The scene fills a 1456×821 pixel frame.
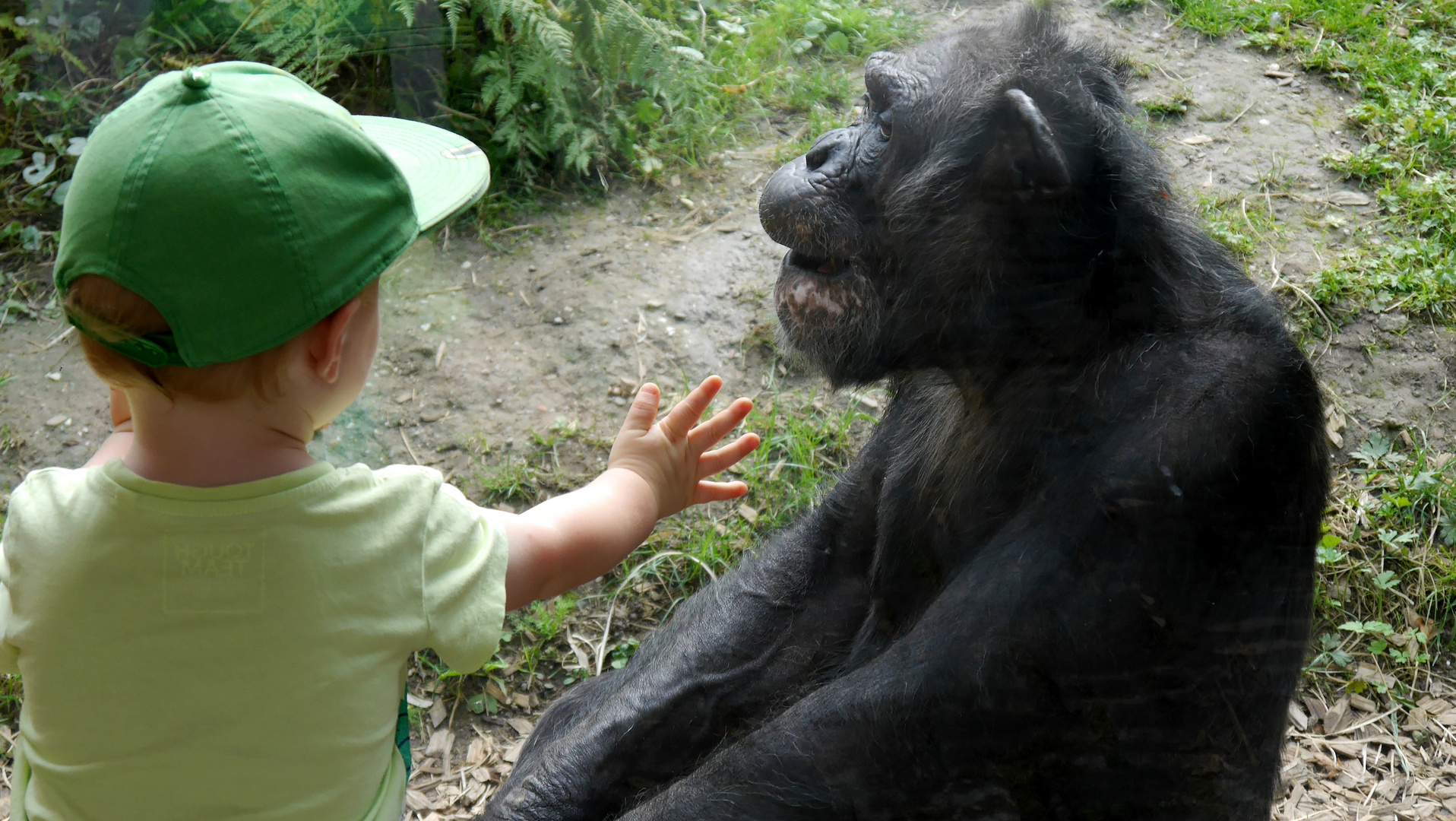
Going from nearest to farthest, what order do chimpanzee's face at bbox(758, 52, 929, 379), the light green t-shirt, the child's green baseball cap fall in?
the child's green baseball cap → the light green t-shirt → chimpanzee's face at bbox(758, 52, 929, 379)

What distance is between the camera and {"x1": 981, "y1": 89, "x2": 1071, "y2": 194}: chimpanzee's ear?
262 cm

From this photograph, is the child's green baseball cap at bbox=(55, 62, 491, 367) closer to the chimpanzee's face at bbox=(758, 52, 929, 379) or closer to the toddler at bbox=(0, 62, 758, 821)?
the toddler at bbox=(0, 62, 758, 821)

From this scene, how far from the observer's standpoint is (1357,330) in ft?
13.0

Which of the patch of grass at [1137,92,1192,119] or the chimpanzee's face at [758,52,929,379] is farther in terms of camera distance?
the patch of grass at [1137,92,1192,119]

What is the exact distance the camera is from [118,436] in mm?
2439

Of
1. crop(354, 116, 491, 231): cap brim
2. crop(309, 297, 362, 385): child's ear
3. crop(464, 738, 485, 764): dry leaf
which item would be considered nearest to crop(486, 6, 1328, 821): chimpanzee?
crop(354, 116, 491, 231): cap brim

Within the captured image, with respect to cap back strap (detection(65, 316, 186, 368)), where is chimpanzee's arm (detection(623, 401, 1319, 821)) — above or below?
below

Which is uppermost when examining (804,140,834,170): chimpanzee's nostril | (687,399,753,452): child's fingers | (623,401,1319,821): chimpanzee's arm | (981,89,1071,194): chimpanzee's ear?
(981,89,1071,194): chimpanzee's ear

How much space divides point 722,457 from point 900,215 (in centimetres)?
75

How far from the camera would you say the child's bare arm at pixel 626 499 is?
243 cm

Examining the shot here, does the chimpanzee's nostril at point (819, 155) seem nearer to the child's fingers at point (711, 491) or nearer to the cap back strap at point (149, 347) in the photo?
the child's fingers at point (711, 491)

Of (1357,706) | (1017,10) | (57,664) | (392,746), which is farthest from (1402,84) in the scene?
(57,664)

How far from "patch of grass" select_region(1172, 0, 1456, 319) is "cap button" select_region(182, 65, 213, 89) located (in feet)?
10.8

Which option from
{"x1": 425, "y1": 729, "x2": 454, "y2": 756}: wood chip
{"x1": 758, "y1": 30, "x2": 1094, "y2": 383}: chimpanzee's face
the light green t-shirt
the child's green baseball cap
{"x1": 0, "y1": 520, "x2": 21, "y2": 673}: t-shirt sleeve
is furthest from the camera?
{"x1": 425, "y1": 729, "x2": 454, "y2": 756}: wood chip
